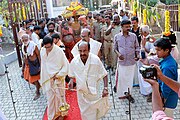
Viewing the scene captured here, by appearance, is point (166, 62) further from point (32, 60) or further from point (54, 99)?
point (32, 60)

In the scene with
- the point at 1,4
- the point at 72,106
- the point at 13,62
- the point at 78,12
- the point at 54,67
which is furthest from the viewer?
the point at 1,4

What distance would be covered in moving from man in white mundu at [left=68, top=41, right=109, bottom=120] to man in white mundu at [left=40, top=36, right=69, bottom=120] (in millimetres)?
643

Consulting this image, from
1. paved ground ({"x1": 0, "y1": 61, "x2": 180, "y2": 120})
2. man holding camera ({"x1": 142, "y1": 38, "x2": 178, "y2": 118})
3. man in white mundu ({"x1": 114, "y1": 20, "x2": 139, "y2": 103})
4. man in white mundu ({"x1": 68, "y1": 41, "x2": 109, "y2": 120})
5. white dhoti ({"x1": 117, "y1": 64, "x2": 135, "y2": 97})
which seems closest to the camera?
man holding camera ({"x1": 142, "y1": 38, "x2": 178, "y2": 118})

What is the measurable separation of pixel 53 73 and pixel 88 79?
1002mm

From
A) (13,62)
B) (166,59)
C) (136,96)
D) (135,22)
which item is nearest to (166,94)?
(166,59)

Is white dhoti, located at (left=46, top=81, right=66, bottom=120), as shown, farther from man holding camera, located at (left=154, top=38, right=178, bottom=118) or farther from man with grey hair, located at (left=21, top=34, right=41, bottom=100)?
man holding camera, located at (left=154, top=38, right=178, bottom=118)

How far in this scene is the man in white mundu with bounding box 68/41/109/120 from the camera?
4133 mm

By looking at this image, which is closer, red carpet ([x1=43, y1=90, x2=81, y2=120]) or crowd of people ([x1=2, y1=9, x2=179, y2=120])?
crowd of people ([x1=2, y1=9, x2=179, y2=120])

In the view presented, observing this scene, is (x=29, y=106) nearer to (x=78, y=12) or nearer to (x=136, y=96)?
(x=136, y=96)

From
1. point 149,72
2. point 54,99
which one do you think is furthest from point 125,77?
point 149,72

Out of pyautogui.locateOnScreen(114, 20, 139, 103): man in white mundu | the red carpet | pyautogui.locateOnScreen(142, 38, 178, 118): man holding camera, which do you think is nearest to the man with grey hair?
the red carpet

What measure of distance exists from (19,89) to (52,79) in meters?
2.73

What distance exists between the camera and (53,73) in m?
Answer: 4.88

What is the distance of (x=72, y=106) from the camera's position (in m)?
5.80
